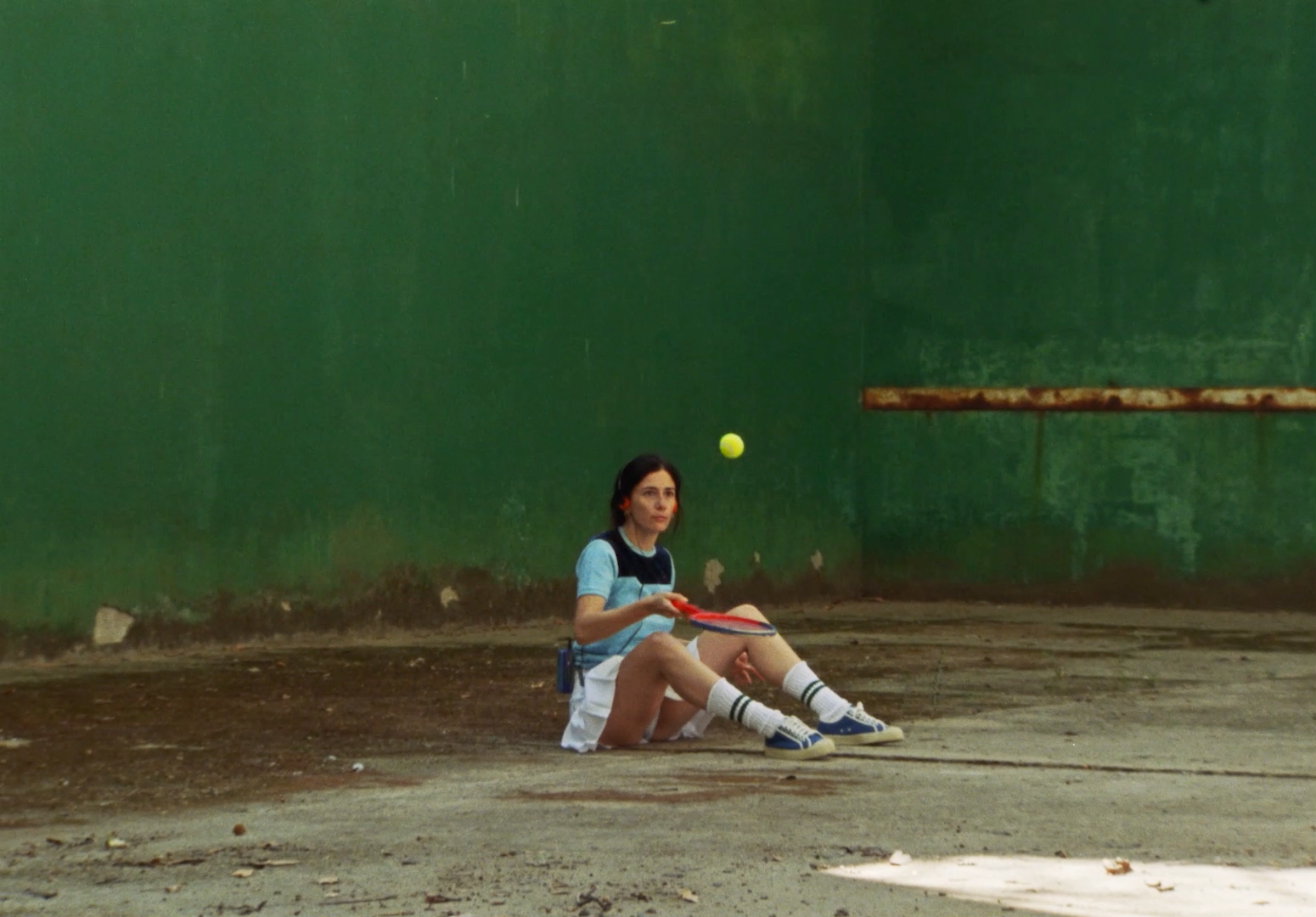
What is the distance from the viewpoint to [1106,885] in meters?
4.84

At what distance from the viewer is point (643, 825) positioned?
546cm

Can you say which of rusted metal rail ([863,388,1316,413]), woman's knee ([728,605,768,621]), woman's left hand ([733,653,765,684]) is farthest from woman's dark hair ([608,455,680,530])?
rusted metal rail ([863,388,1316,413])

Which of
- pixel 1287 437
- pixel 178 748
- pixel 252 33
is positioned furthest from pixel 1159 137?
pixel 178 748

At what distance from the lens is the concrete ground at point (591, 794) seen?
15.7 feet

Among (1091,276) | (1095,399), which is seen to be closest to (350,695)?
(1095,399)

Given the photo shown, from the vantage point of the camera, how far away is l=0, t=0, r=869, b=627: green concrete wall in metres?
9.13

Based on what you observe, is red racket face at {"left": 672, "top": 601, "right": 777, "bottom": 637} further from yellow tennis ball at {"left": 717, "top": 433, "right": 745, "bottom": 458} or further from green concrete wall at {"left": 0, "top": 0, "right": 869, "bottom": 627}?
green concrete wall at {"left": 0, "top": 0, "right": 869, "bottom": 627}

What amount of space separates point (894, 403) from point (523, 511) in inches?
120

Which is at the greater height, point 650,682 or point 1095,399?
point 1095,399

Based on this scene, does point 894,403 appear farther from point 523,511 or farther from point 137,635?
point 137,635

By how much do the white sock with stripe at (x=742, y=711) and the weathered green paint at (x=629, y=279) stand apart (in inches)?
144

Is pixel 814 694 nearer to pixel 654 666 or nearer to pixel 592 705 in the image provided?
pixel 654 666

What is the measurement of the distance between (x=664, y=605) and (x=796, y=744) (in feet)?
2.11

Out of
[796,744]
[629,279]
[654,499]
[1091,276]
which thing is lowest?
[796,744]
